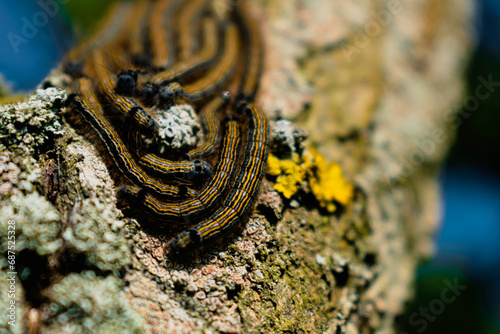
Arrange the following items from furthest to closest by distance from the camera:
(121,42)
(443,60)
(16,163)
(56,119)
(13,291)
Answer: (443,60) → (121,42) → (56,119) → (16,163) → (13,291)

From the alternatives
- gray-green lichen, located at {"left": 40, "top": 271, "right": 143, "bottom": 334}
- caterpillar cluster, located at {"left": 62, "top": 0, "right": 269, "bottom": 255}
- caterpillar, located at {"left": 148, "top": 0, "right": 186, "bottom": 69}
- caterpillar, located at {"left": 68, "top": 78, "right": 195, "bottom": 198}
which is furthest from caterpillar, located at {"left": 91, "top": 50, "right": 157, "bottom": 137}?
gray-green lichen, located at {"left": 40, "top": 271, "right": 143, "bottom": 334}

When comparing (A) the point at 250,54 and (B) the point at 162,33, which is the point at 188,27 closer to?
(B) the point at 162,33

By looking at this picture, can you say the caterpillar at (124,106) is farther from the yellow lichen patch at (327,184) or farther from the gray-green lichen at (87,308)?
the yellow lichen patch at (327,184)

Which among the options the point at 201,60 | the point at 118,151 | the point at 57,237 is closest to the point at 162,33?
the point at 201,60

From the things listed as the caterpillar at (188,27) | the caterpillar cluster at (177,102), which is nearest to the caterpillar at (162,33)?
the caterpillar cluster at (177,102)

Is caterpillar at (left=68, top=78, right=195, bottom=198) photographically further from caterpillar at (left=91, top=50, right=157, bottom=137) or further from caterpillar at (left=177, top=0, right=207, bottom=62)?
caterpillar at (left=177, top=0, right=207, bottom=62)

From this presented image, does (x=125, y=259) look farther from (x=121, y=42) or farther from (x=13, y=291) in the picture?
(x=121, y=42)

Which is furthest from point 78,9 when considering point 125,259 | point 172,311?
point 172,311
